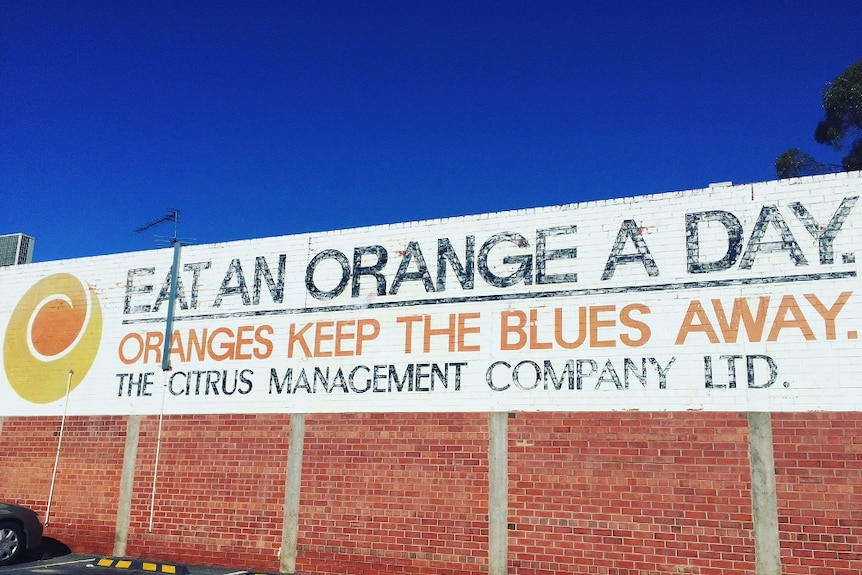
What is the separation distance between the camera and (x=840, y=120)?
28.6 m

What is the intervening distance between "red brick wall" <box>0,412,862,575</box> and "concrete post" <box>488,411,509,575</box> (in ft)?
0.36

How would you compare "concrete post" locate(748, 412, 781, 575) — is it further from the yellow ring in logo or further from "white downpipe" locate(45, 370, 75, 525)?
"white downpipe" locate(45, 370, 75, 525)

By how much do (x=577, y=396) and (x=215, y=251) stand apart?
26.1 ft

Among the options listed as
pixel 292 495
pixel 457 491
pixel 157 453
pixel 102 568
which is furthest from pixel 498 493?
pixel 102 568

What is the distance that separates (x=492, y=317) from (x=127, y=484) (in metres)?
7.98

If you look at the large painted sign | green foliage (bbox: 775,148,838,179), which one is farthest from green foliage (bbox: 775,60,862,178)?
the large painted sign

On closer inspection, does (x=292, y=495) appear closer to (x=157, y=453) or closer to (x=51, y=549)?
(x=157, y=453)

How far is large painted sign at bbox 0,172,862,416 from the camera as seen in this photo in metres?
11.1

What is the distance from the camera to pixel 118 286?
16.3 meters

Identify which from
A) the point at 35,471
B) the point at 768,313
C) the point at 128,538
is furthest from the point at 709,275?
the point at 35,471

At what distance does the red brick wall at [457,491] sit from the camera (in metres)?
10.5

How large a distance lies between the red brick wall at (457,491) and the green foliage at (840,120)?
20.4 metres

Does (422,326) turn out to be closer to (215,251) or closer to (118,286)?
(215,251)

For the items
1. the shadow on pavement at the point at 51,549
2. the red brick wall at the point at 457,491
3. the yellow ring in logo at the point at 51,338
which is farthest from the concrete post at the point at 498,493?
the yellow ring in logo at the point at 51,338
